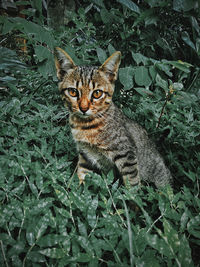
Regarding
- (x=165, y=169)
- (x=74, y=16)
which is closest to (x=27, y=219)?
(x=165, y=169)

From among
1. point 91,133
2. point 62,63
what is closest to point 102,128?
point 91,133

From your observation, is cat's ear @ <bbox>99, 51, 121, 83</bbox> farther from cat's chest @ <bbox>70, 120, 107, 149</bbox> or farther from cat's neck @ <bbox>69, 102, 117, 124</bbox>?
cat's chest @ <bbox>70, 120, 107, 149</bbox>

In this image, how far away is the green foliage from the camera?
90cm

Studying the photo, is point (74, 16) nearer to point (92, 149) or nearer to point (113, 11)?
point (113, 11)

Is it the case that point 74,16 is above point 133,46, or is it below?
above

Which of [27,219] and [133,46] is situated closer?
[27,219]

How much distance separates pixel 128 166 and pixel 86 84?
88 cm

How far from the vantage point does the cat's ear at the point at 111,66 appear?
1975mm

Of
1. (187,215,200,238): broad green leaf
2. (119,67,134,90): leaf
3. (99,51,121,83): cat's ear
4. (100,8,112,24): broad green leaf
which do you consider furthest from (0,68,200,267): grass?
(100,8,112,24): broad green leaf

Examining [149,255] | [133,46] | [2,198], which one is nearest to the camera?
[149,255]

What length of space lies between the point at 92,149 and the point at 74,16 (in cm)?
201

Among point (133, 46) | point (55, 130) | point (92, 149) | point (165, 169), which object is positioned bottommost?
point (165, 169)

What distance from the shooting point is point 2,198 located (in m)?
1.15

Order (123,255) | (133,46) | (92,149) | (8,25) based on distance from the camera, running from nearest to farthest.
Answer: (123,255), (8,25), (92,149), (133,46)
